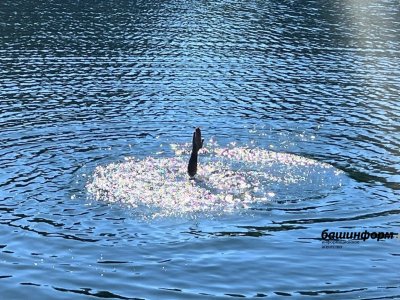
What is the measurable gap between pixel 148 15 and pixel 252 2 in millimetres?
24472

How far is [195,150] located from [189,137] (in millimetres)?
11612

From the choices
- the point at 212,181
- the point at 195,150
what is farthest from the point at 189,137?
the point at 195,150

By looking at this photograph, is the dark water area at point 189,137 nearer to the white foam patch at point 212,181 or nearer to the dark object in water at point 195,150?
the white foam patch at point 212,181

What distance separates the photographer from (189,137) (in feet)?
172

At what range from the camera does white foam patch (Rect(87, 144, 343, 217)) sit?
38406mm

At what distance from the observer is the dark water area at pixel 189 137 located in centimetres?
3177

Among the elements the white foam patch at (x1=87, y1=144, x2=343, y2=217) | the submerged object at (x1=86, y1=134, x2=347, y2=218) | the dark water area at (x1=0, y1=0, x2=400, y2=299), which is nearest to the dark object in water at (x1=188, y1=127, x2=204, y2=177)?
the submerged object at (x1=86, y1=134, x2=347, y2=218)

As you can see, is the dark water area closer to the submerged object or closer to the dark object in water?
the submerged object

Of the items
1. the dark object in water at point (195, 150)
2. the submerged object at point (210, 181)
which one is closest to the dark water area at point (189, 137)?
the submerged object at point (210, 181)

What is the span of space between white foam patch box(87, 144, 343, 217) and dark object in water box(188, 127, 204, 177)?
59 centimetres

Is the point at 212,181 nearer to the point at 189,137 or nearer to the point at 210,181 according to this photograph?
the point at 210,181

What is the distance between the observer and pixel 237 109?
59.6 metres

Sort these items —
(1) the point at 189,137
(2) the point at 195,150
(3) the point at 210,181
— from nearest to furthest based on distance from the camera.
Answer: (2) the point at 195,150 < (3) the point at 210,181 < (1) the point at 189,137

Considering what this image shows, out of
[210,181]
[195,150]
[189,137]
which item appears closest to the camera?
[195,150]
